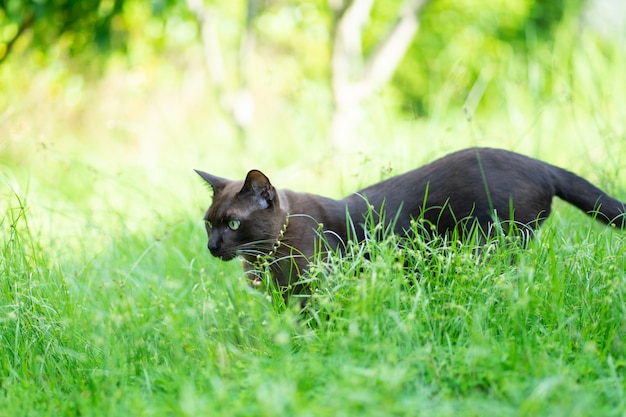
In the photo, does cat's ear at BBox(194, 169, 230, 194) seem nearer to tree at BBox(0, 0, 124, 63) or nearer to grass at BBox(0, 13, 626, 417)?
grass at BBox(0, 13, 626, 417)

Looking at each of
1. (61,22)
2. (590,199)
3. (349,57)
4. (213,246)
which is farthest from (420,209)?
(61,22)

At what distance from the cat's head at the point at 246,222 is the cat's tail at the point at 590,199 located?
130 cm

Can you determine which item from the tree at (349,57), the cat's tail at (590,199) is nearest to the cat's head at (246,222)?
the cat's tail at (590,199)

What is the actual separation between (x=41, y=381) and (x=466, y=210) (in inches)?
75.5

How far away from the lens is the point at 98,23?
628cm

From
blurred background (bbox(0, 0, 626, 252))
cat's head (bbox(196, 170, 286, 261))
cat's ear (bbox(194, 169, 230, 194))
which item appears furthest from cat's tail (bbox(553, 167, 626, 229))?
cat's ear (bbox(194, 169, 230, 194))

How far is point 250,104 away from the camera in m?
6.37

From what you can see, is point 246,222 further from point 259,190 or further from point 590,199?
point 590,199

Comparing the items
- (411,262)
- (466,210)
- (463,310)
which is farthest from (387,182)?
(463,310)

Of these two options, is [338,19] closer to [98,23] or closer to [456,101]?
[98,23]

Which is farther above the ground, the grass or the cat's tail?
the cat's tail

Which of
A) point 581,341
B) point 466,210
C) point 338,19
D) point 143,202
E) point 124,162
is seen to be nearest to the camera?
point 581,341

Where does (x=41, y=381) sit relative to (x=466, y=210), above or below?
below

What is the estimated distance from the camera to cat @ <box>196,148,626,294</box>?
3.13 metres
